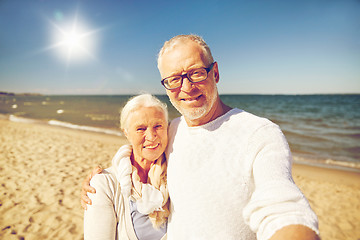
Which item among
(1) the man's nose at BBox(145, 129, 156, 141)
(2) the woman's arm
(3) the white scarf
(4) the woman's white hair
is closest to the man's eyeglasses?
(4) the woman's white hair

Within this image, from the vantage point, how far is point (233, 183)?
1.28 meters

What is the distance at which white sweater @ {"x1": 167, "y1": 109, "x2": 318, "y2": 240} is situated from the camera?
36.7 inches

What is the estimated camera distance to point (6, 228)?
3.57 meters

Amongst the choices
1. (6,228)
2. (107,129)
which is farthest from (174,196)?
(107,129)

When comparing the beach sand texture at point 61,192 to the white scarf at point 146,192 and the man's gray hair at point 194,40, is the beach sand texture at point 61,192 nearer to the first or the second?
the white scarf at point 146,192

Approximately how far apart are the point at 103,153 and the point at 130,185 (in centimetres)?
705

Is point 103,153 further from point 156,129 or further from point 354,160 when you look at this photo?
point 354,160

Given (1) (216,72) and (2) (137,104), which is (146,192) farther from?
(1) (216,72)

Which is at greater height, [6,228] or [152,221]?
[152,221]

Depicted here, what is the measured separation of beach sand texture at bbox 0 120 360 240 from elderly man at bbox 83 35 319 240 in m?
3.32

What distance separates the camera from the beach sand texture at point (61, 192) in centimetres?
372

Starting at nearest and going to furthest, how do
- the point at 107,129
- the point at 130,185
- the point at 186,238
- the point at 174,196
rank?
the point at 186,238 < the point at 174,196 < the point at 130,185 < the point at 107,129

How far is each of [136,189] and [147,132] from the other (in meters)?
0.51

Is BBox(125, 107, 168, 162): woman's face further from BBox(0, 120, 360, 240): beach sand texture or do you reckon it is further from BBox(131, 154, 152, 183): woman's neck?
BBox(0, 120, 360, 240): beach sand texture
